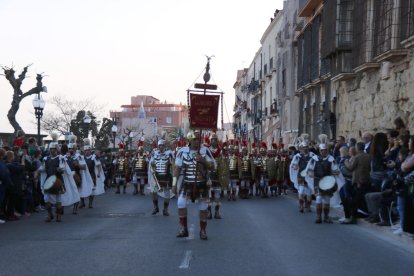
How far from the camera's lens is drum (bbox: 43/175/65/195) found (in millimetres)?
14664

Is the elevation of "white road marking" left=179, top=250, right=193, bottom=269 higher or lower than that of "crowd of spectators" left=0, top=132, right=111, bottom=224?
lower

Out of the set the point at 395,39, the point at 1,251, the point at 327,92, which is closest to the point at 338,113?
the point at 327,92

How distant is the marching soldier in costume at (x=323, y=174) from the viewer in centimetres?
1455

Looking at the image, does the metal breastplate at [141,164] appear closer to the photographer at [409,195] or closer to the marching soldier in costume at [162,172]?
the marching soldier in costume at [162,172]

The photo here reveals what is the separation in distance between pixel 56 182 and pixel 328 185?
6284 millimetres

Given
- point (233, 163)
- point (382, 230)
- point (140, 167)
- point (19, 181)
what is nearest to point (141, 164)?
point (140, 167)

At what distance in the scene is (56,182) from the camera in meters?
14.7

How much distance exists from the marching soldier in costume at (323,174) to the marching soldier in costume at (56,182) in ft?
19.5

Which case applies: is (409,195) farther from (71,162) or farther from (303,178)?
(71,162)

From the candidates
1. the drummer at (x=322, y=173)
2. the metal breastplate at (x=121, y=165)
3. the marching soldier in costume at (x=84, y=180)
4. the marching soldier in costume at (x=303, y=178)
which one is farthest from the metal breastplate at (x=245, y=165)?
the drummer at (x=322, y=173)

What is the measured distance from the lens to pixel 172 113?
149125 millimetres

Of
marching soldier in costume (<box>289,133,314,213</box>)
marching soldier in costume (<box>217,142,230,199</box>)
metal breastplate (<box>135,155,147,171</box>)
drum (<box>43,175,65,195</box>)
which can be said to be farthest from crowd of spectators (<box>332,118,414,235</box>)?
metal breastplate (<box>135,155,147,171</box>)

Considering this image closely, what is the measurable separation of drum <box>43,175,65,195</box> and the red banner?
3.76 metres

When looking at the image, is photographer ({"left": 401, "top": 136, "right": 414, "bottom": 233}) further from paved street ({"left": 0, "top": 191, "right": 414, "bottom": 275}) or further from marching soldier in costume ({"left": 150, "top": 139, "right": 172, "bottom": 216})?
marching soldier in costume ({"left": 150, "top": 139, "right": 172, "bottom": 216})
